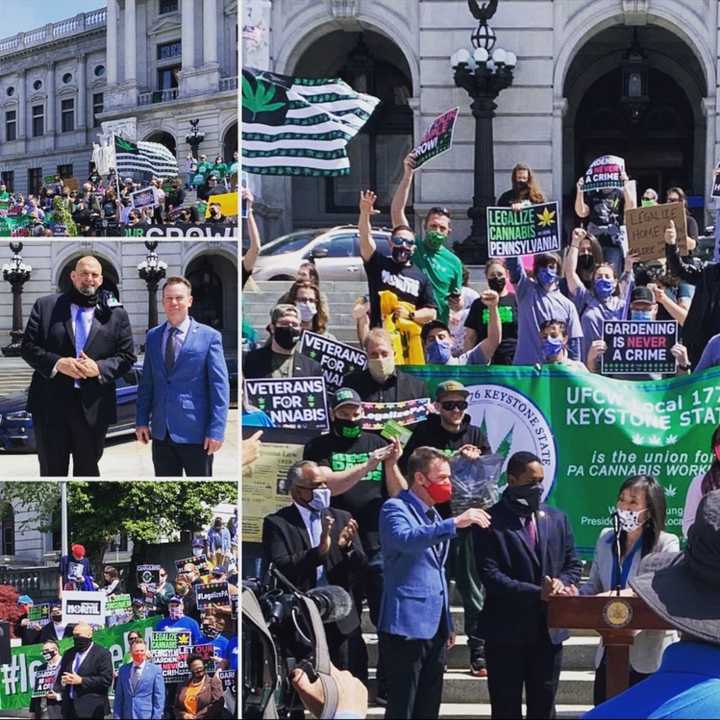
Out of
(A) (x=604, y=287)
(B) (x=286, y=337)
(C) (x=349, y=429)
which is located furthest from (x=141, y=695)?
(A) (x=604, y=287)

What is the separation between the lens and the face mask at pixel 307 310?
9.98 m

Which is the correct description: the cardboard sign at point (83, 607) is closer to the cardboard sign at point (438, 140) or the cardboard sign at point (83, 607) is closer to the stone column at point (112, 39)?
the stone column at point (112, 39)

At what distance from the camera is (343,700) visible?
6.88 meters

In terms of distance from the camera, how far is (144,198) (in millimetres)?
8211

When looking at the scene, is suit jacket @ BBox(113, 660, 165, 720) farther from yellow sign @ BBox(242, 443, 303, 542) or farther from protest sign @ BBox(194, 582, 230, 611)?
yellow sign @ BBox(242, 443, 303, 542)

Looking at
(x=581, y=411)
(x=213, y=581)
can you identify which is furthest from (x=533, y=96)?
(x=213, y=581)

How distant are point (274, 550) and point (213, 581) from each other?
52 centimetres

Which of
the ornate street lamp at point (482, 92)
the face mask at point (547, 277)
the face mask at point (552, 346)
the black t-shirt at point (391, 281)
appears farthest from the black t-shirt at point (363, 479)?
the ornate street lamp at point (482, 92)

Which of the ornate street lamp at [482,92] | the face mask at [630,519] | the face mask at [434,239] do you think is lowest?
the face mask at [630,519]

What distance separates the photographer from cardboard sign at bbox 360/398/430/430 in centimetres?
840

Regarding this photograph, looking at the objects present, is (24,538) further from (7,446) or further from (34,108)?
(34,108)

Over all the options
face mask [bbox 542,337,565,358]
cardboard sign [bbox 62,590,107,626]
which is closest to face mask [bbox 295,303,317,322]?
face mask [bbox 542,337,565,358]

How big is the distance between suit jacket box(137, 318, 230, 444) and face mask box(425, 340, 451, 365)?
272 cm

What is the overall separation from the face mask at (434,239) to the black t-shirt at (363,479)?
244cm
